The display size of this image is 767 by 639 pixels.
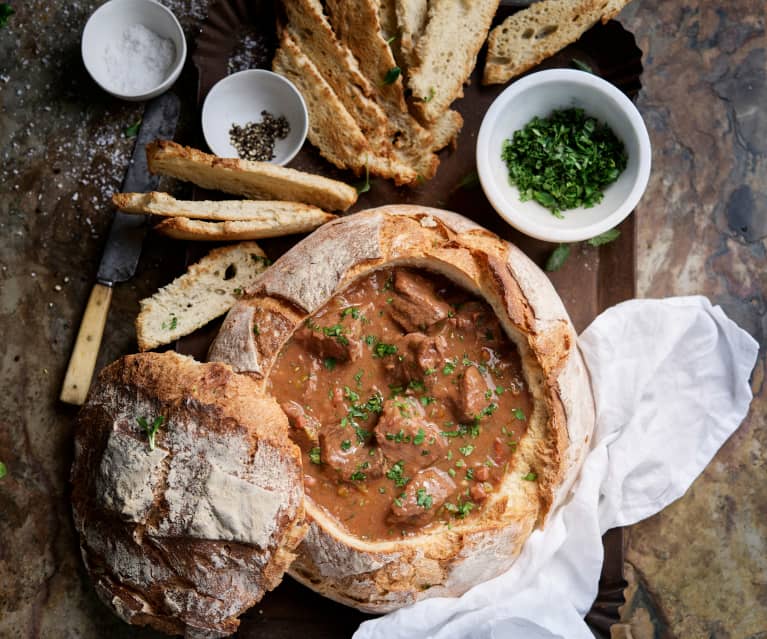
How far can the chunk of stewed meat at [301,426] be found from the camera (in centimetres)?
346

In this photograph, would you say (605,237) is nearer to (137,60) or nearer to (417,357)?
(417,357)

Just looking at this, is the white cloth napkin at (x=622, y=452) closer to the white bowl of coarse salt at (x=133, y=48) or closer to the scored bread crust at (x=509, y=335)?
the scored bread crust at (x=509, y=335)

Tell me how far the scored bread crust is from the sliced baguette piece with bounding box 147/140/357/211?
41 centimetres

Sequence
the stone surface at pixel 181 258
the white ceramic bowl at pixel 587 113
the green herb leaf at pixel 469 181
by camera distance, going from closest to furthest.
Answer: the white ceramic bowl at pixel 587 113 → the green herb leaf at pixel 469 181 → the stone surface at pixel 181 258

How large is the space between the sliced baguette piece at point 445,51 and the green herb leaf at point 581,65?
519 mm

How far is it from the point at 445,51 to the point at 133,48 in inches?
64.1

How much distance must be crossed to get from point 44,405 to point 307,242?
68.2 inches

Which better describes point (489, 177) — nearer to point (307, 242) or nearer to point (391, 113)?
point (391, 113)

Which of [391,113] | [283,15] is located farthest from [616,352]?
[283,15]

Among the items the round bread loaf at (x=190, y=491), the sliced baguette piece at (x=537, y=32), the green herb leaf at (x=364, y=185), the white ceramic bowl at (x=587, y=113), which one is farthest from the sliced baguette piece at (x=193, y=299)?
the sliced baguette piece at (x=537, y=32)

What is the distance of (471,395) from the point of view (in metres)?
3.45

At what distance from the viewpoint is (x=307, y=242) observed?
145 inches

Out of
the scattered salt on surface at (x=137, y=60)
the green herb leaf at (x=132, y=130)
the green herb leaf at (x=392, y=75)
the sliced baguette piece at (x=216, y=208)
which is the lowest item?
the sliced baguette piece at (x=216, y=208)

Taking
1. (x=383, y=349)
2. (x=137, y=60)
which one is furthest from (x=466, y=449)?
(x=137, y=60)
